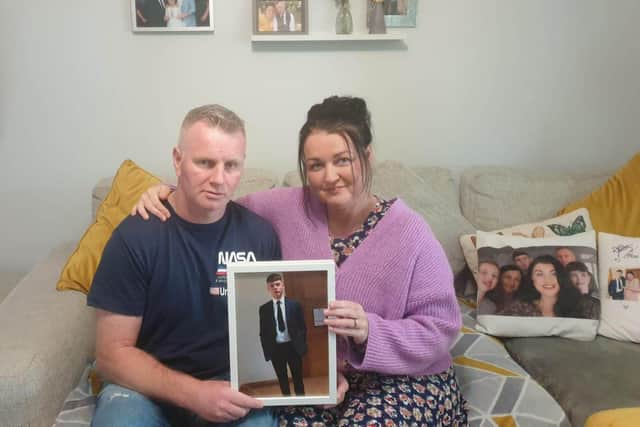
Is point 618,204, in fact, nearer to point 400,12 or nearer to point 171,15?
point 400,12

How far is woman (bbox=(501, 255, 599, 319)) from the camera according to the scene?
1904 millimetres

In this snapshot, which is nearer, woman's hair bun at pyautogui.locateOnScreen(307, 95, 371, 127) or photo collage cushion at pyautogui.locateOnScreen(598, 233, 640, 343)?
woman's hair bun at pyautogui.locateOnScreen(307, 95, 371, 127)

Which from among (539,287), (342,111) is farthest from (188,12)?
(539,287)

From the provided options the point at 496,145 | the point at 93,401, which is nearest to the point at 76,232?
the point at 93,401

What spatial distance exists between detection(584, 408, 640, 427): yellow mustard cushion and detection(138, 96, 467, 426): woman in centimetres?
30

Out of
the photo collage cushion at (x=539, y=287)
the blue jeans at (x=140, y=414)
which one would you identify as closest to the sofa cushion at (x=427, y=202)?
the photo collage cushion at (x=539, y=287)

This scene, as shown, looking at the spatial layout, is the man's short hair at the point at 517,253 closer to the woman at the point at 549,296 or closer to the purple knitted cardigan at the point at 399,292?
the woman at the point at 549,296

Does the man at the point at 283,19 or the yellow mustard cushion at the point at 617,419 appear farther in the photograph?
the man at the point at 283,19

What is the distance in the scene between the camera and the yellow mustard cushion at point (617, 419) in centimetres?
123

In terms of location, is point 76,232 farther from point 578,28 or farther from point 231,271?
point 578,28

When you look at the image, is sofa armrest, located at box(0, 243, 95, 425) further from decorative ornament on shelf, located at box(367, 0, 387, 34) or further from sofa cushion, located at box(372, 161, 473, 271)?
decorative ornament on shelf, located at box(367, 0, 387, 34)

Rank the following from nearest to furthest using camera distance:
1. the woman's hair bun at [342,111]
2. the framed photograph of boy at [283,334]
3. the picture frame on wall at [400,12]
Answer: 1. the framed photograph of boy at [283,334]
2. the woman's hair bun at [342,111]
3. the picture frame on wall at [400,12]

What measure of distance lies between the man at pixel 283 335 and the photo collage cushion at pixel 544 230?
0.98 meters

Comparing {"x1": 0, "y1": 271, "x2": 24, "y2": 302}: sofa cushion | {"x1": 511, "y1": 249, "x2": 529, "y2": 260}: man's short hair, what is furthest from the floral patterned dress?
{"x1": 0, "y1": 271, "x2": 24, "y2": 302}: sofa cushion
